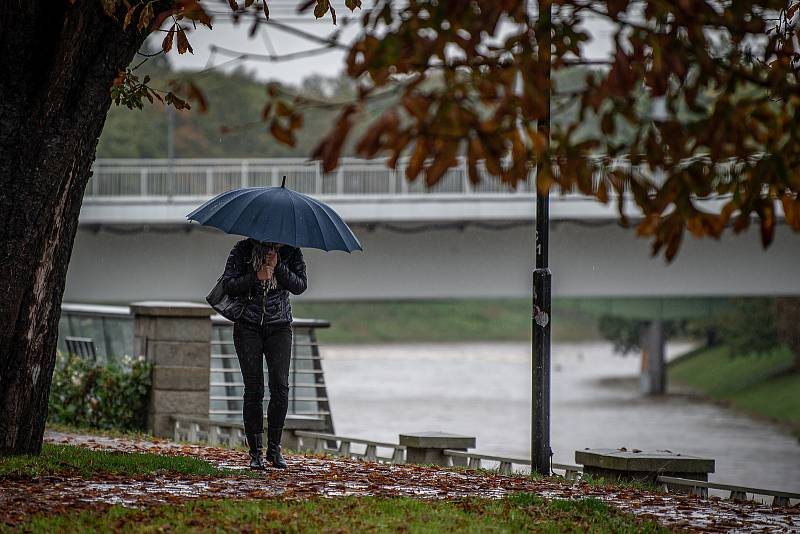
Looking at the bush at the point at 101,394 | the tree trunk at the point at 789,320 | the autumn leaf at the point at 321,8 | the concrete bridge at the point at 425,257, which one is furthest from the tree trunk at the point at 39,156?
the tree trunk at the point at 789,320

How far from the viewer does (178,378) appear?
1462cm

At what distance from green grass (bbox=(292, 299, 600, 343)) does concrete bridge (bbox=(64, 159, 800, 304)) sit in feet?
184

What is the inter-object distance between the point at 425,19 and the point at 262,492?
149 inches

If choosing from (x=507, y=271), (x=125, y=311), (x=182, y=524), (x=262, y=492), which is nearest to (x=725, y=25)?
(x=182, y=524)

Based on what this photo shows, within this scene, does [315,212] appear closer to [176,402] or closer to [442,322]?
[176,402]

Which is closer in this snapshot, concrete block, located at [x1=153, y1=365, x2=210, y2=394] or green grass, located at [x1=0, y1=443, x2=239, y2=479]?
green grass, located at [x1=0, y1=443, x2=239, y2=479]

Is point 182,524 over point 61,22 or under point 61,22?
under

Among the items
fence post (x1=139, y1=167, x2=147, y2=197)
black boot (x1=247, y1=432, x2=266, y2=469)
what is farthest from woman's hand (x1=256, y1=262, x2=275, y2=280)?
fence post (x1=139, y1=167, x2=147, y2=197)

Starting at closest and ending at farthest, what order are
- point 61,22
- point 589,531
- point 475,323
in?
point 589,531, point 61,22, point 475,323

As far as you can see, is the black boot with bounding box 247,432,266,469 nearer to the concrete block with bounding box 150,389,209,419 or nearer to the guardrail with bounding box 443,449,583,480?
the guardrail with bounding box 443,449,583,480

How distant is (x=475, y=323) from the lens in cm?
9200

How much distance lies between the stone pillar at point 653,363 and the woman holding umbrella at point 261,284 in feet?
149

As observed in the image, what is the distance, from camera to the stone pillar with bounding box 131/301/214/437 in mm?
14523

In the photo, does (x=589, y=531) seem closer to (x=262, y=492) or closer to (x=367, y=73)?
(x=262, y=492)
